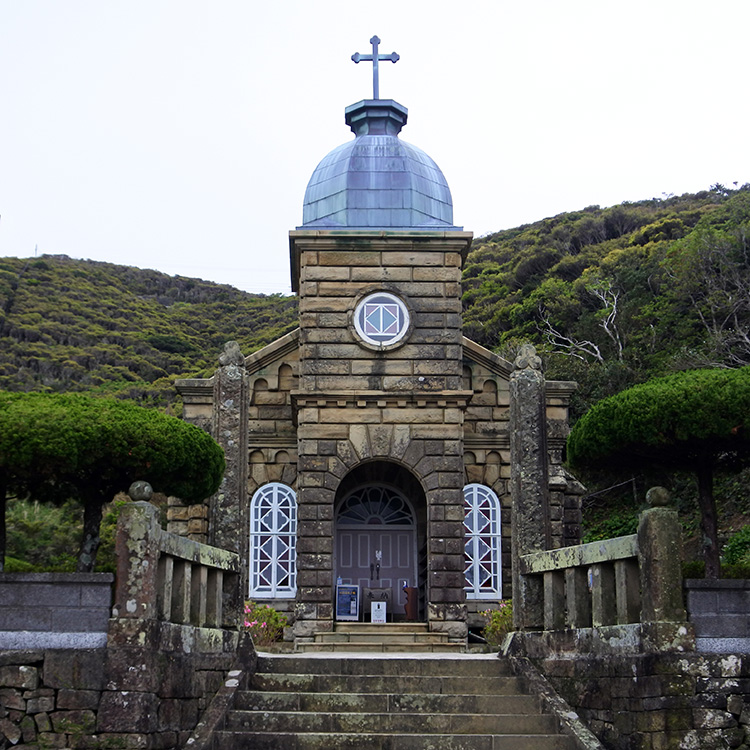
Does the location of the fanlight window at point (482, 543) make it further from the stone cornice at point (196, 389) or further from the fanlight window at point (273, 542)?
the stone cornice at point (196, 389)

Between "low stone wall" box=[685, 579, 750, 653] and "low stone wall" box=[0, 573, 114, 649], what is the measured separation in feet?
19.0

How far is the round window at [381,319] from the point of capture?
64.4 feet

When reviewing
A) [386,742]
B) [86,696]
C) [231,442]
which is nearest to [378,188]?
[231,442]

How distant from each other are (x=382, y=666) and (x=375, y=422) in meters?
6.68

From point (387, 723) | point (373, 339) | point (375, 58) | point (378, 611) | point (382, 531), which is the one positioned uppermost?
point (375, 58)

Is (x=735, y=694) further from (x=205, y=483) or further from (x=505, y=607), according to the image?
(x=505, y=607)

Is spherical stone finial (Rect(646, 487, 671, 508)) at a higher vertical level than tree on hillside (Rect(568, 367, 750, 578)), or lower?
lower

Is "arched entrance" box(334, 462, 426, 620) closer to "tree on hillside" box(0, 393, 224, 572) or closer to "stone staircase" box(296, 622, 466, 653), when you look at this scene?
"stone staircase" box(296, 622, 466, 653)

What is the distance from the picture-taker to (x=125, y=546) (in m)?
10.9

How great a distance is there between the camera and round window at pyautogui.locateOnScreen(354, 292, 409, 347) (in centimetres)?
1964

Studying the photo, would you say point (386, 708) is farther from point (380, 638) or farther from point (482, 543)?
point (482, 543)

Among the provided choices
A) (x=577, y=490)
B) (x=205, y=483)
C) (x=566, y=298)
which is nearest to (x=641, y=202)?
(x=566, y=298)

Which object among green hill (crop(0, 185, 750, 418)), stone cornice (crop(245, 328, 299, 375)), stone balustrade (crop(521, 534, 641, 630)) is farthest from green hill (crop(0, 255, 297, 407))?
stone balustrade (crop(521, 534, 641, 630))

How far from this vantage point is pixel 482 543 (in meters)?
20.5
